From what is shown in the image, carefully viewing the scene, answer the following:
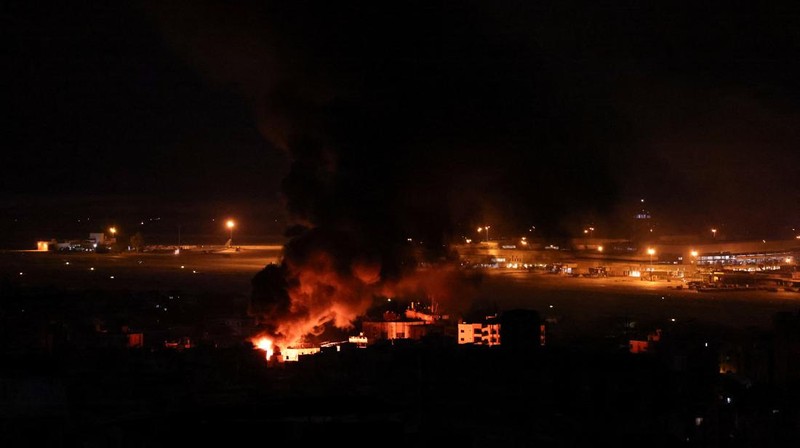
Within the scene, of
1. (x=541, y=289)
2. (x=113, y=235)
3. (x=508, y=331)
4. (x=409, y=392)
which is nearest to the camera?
(x=409, y=392)

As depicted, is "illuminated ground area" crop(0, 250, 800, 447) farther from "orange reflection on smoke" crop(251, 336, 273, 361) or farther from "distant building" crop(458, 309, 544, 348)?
"distant building" crop(458, 309, 544, 348)

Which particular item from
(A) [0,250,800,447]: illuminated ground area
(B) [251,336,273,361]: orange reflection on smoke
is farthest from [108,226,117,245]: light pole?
(B) [251,336,273,361]: orange reflection on smoke

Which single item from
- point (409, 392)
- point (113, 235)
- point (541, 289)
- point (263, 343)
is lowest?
point (409, 392)

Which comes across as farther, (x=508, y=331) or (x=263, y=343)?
Result: (x=508, y=331)

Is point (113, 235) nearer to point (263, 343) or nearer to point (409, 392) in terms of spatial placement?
point (263, 343)

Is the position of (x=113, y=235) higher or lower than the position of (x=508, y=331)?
higher

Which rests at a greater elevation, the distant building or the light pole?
the light pole

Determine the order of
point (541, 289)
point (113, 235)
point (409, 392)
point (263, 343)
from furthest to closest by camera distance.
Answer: point (113, 235) → point (541, 289) → point (263, 343) → point (409, 392)

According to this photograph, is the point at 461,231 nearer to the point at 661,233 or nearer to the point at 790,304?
the point at 790,304

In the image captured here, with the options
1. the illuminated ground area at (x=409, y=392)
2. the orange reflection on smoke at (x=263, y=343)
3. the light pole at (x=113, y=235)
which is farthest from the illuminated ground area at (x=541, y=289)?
the light pole at (x=113, y=235)

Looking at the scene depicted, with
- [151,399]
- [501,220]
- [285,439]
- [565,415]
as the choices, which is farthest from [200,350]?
[501,220]

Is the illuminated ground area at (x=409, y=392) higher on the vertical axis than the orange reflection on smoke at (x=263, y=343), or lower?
lower

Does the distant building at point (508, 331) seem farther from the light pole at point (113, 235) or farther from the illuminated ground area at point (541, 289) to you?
the light pole at point (113, 235)

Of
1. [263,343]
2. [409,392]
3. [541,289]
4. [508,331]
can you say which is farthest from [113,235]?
[409,392]
